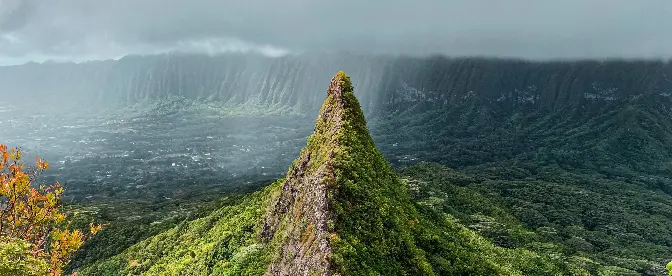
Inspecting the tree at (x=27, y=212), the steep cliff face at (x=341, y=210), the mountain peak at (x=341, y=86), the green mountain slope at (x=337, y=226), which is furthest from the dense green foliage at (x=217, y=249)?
the tree at (x=27, y=212)

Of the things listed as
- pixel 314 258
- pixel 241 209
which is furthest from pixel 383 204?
pixel 241 209

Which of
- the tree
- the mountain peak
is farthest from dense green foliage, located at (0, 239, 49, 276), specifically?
the mountain peak

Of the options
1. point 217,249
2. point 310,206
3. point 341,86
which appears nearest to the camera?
point 310,206

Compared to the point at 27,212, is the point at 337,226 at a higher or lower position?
lower

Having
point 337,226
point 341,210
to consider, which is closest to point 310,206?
point 341,210

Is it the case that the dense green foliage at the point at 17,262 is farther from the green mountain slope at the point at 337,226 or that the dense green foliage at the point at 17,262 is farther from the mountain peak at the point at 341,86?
the mountain peak at the point at 341,86

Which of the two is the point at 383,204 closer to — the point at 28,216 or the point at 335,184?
the point at 335,184

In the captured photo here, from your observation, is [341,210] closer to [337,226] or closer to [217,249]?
[337,226]

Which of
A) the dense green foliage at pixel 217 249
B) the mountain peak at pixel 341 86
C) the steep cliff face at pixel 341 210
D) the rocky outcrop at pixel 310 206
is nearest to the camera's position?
the steep cliff face at pixel 341 210
